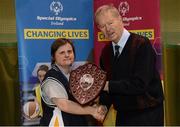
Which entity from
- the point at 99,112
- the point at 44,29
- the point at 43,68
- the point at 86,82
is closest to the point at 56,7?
the point at 44,29

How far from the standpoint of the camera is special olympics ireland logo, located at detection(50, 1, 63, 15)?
2.78 metres

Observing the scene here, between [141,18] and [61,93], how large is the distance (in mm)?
880

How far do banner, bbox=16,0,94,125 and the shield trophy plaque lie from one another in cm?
23

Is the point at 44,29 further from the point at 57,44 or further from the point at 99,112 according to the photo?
the point at 99,112

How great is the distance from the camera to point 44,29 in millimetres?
2773

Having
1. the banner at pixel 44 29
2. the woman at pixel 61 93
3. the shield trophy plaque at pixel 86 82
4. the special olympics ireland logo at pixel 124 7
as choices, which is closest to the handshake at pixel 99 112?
the woman at pixel 61 93

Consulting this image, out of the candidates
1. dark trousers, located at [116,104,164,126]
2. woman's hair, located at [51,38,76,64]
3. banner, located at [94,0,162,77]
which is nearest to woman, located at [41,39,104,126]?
woman's hair, located at [51,38,76,64]

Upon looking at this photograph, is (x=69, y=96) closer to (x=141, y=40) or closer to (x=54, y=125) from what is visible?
(x=54, y=125)

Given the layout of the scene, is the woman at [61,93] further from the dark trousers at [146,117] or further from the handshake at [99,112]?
the dark trousers at [146,117]

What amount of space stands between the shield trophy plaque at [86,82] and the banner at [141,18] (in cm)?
35

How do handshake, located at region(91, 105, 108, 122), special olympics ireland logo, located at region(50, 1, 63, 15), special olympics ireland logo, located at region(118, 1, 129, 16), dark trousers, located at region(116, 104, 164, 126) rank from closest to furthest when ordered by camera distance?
dark trousers, located at region(116, 104, 164, 126) → handshake, located at region(91, 105, 108, 122) → special olympics ireland logo, located at region(50, 1, 63, 15) → special olympics ireland logo, located at region(118, 1, 129, 16)

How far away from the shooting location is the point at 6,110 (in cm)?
336

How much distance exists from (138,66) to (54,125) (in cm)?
77

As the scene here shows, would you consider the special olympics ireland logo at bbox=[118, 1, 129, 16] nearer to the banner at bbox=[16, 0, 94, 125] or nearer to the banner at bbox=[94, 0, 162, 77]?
the banner at bbox=[94, 0, 162, 77]
